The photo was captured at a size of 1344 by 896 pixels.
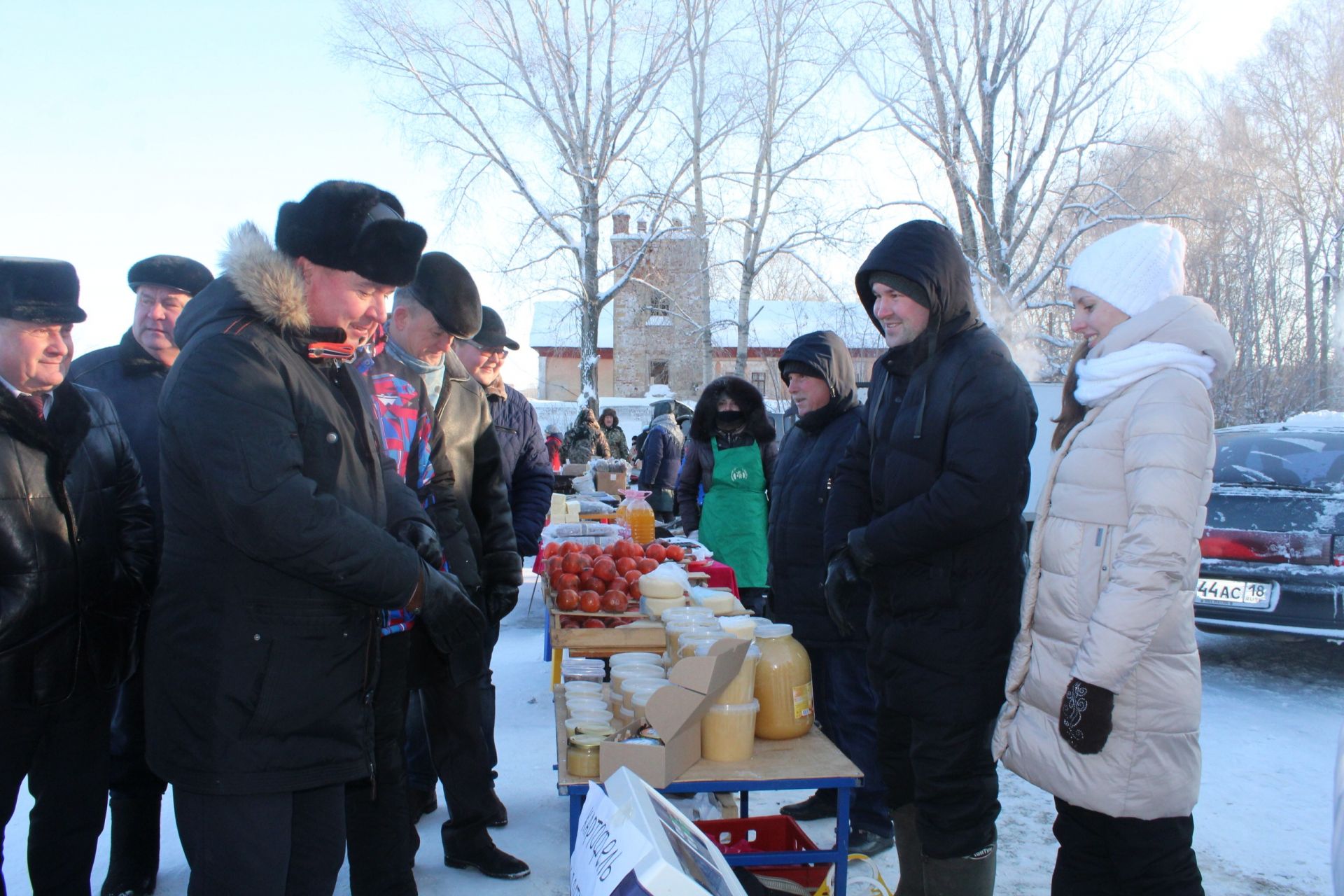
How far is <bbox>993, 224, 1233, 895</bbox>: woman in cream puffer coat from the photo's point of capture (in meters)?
1.88

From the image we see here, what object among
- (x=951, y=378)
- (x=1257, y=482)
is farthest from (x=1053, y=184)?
(x=951, y=378)

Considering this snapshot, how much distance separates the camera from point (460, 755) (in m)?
3.21

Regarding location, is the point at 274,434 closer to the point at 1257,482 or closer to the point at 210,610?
the point at 210,610

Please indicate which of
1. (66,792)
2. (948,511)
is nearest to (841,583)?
(948,511)

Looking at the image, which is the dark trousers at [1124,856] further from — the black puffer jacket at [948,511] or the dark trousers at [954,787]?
the black puffer jacket at [948,511]

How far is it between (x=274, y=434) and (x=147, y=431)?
1750 mm

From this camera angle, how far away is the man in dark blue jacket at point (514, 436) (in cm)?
406

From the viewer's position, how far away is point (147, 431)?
10.0 feet

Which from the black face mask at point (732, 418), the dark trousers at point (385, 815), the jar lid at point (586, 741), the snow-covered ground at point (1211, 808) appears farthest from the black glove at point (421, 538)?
the black face mask at point (732, 418)

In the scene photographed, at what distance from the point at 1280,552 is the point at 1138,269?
4233 mm

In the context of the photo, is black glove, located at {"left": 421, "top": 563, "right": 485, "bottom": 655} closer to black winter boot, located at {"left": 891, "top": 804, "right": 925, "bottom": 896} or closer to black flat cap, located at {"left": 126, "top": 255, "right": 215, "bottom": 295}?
black winter boot, located at {"left": 891, "top": 804, "right": 925, "bottom": 896}

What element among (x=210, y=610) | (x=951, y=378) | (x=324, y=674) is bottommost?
(x=324, y=674)

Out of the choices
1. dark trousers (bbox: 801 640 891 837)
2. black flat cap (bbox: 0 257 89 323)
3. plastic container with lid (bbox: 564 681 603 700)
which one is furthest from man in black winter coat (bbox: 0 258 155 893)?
dark trousers (bbox: 801 640 891 837)

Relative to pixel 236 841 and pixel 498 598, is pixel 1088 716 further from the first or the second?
pixel 498 598
